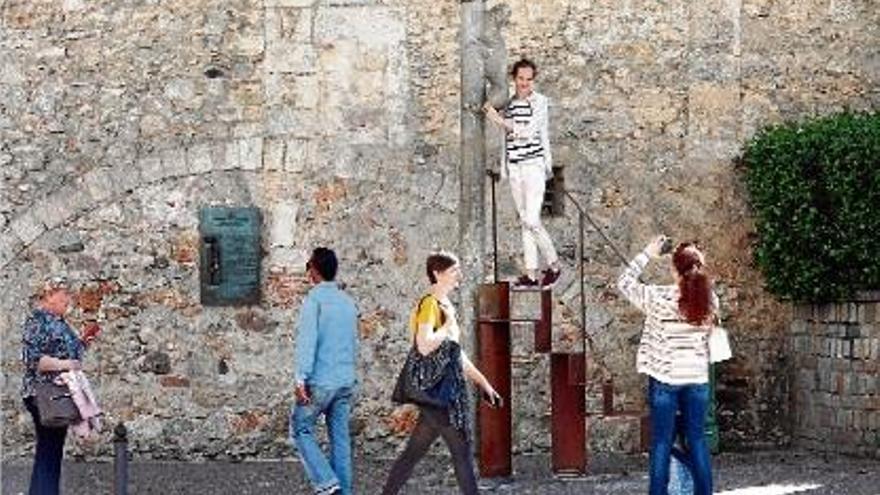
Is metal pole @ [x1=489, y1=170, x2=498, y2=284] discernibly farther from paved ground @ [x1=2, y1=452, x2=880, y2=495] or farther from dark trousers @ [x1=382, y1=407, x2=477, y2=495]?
dark trousers @ [x1=382, y1=407, x2=477, y2=495]

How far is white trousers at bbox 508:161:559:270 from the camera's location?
40.8 ft

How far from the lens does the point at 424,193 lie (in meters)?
14.1

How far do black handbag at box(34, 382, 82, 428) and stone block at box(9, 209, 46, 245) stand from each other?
357 centimetres

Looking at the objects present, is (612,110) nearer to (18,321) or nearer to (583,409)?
(583,409)

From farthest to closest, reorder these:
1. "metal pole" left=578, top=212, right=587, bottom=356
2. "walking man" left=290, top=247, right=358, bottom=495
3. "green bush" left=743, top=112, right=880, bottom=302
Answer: "metal pole" left=578, top=212, right=587, bottom=356 → "green bush" left=743, top=112, right=880, bottom=302 → "walking man" left=290, top=247, right=358, bottom=495

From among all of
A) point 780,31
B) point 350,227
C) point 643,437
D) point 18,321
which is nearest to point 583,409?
point 643,437

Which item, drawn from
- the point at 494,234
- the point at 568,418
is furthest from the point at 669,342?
the point at 494,234

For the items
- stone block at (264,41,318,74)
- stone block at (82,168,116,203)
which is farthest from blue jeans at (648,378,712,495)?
stone block at (82,168,116,203)

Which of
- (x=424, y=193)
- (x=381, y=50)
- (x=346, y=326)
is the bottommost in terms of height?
(x=346, y=326)

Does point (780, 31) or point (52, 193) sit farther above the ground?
point (780, 31)

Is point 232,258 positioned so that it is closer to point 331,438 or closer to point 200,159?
point 200,159

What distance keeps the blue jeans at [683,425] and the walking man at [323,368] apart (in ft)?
5.88

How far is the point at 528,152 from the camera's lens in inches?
489

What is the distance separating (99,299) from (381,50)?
2.94m
